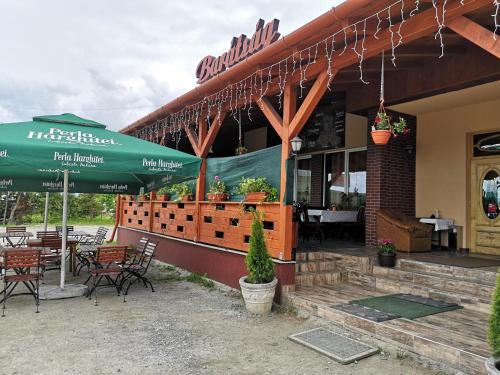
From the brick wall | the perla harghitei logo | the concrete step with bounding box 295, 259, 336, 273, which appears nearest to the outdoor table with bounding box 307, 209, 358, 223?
the brick wall

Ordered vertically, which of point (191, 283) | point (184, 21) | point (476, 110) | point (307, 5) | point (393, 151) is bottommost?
point (191, 283)

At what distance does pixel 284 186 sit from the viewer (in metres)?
5.22

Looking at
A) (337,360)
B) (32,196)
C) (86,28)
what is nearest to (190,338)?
(337,360)

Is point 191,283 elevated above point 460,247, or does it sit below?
below

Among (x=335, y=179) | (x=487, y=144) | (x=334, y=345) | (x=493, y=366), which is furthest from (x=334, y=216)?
(x=493, y=366)

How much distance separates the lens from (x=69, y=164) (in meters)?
4.50

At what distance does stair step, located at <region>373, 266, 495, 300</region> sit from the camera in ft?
14.4

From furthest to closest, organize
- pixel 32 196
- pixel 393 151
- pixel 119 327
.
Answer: pixel 32 196 → pixel 393 151 → pixel 119 327

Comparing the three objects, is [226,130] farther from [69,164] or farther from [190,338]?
[190,338]

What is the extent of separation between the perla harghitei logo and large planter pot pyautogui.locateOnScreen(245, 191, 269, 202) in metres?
2.12

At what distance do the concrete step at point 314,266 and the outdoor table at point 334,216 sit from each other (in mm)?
2341

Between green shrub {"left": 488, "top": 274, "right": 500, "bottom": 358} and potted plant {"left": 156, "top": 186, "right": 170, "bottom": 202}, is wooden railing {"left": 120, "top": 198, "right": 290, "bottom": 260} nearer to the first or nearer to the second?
potted plant {"left": 156, "top": 186, "right": 170, "bottom": 202}

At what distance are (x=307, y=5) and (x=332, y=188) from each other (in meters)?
Answer: 4.66

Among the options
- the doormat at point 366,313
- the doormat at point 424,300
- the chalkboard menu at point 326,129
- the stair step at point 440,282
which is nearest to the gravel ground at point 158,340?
the doormat at point 366,313
